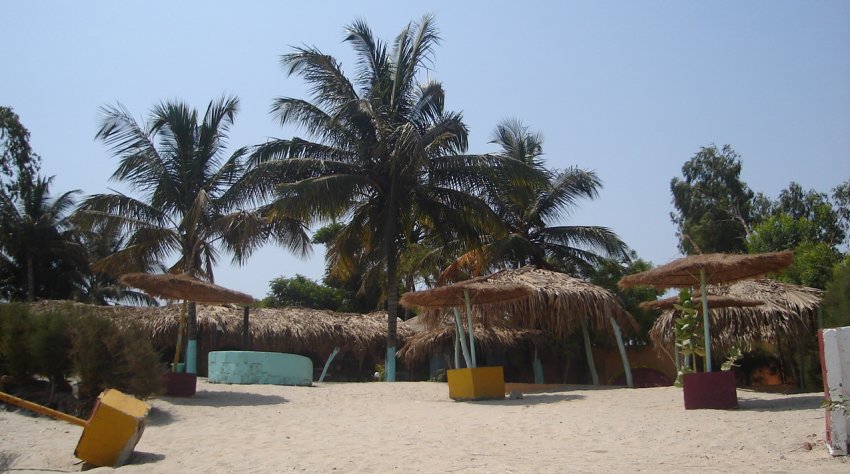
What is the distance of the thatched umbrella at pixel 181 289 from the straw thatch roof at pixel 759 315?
8686 mm

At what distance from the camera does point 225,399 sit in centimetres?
1152

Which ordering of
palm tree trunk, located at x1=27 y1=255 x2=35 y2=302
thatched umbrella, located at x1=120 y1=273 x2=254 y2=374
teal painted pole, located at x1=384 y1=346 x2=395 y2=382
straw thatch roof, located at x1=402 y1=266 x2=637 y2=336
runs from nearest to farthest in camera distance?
thatched umbrella, located at x1=120 y1=273 x2=254 y2=374, straw thatch roof, located at x1=402 y1=266 x2=637 y2=336, teal painted pole, located at x1=384 y1=346 x2=395 y2=382, palm tree trunk, located at x1=27 y1=255 x2=35 y2=302

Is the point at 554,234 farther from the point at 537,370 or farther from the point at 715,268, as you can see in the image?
the point at 715,268

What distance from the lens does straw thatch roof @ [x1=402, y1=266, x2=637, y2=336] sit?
49.5ft

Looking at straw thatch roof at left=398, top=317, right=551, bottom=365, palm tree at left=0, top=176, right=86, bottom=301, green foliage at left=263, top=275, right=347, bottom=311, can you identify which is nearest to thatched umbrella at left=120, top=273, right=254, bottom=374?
straw thatch roof at left=398, top=317, right=551, bottom=365

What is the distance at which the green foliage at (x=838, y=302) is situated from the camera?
12086 millimetres

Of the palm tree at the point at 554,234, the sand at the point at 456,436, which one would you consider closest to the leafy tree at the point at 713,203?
the palm tree at the point at 554,234

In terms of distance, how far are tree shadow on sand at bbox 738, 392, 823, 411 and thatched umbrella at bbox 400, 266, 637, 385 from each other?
441cm

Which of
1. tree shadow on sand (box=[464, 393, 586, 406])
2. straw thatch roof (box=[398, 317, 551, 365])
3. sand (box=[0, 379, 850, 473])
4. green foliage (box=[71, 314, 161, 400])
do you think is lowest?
sand (box=[0, 379, 850, 473])

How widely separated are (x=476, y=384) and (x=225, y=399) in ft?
13.1

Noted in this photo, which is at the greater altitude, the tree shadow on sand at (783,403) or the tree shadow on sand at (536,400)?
the tree shadow on sand at (783,403)

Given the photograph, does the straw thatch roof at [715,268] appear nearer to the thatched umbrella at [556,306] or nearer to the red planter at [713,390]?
the red planter at [713,390]

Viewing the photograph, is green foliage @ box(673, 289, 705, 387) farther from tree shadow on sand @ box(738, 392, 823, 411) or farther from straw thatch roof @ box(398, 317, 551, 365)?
straw thatch roof @ box(398, 317, 551, 365)

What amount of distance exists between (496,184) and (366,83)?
4239 millimetres
